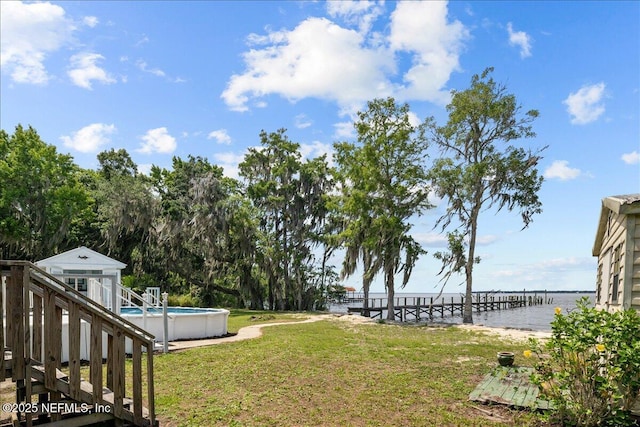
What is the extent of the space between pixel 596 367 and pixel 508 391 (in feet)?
6.16

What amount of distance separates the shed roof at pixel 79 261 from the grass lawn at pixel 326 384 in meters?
4.10

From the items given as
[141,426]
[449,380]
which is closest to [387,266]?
[449,380]

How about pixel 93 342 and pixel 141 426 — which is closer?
pixel 93 342

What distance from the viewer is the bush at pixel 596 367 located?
4848 mm

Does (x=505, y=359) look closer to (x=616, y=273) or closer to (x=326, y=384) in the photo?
(x=616, y=273)

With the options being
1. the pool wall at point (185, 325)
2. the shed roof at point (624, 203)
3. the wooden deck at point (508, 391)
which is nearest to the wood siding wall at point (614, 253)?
the shed roof at point (624, 203)

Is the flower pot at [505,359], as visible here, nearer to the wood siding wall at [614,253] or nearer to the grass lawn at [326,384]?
the grass lawn at [326,384]

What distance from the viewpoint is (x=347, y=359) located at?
9477 mm

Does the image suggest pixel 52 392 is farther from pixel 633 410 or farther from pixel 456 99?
pixel 456 99

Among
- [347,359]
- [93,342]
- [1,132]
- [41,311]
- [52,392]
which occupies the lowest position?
Result: [347,359]

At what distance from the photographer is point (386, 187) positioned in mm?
20703

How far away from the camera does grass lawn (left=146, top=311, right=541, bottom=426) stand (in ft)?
18.3

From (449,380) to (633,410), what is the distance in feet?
9.09

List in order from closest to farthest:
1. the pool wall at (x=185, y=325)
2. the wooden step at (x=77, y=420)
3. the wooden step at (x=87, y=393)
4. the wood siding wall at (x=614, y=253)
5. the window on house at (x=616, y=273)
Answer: the wooden step at (x=87, y=393) < the wooden step at (x=77, y=420) < the wood siding wall at (x=614, y=253) < the window on house at (x=616, y=273) < the pool wall at (x=185, y=325)
